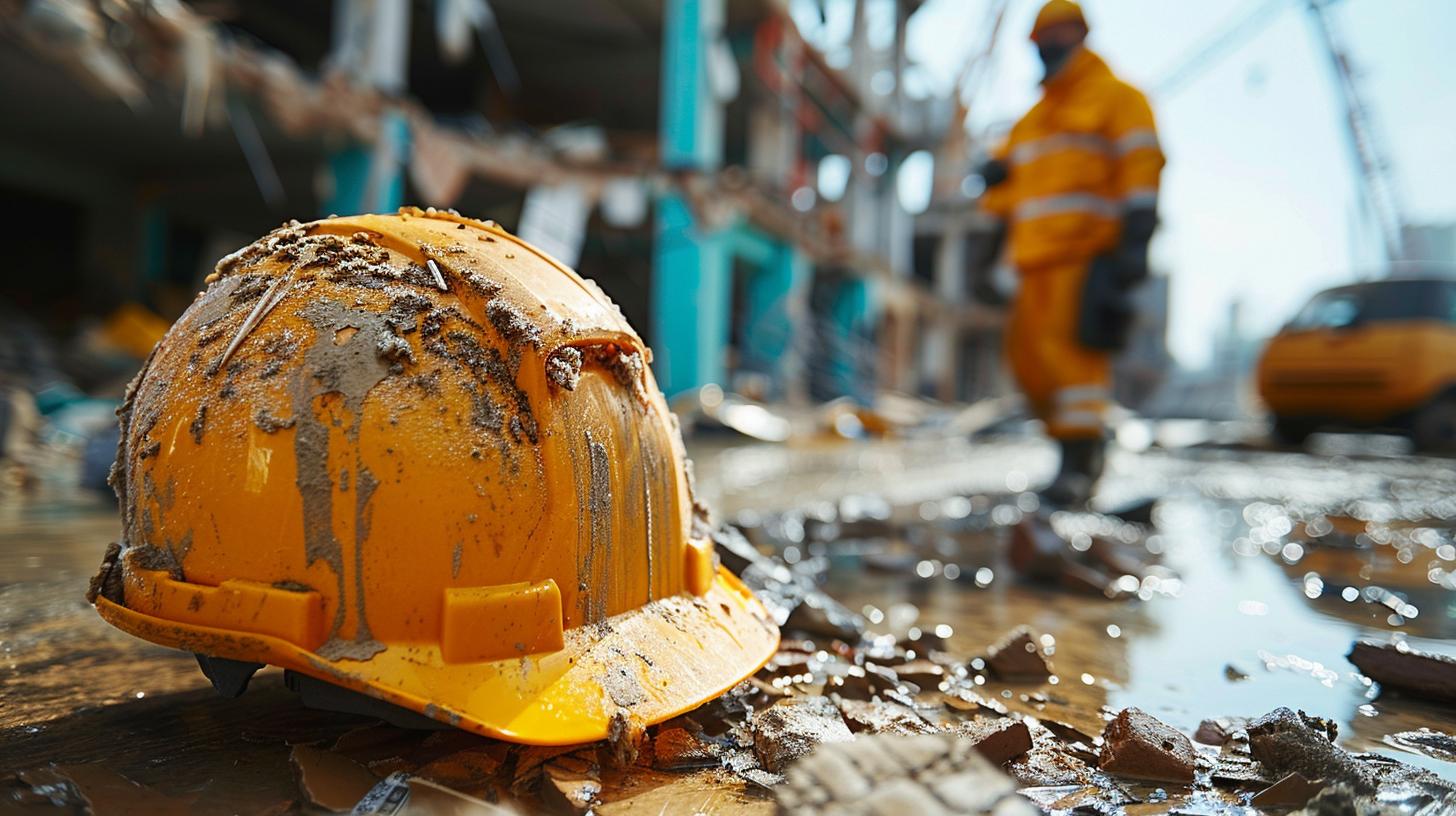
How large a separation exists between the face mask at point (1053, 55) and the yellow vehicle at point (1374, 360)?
7081 millimetres

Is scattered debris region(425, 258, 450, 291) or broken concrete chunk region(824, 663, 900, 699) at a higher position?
scattered debris region(425, 258, 450, 291)

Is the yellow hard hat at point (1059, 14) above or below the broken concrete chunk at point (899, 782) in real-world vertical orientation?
above

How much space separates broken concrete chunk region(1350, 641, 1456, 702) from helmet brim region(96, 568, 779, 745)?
1.55m

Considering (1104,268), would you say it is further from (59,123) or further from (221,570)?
(59,123)

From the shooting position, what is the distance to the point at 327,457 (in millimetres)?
1315

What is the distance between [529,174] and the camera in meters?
8.60

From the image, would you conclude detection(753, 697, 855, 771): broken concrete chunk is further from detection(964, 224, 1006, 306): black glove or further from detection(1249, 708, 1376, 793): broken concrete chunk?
detection(964, 224, 1006, 306): black glove

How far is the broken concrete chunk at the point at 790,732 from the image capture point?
1385 millimetres

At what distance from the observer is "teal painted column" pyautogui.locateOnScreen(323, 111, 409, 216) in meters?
7.62

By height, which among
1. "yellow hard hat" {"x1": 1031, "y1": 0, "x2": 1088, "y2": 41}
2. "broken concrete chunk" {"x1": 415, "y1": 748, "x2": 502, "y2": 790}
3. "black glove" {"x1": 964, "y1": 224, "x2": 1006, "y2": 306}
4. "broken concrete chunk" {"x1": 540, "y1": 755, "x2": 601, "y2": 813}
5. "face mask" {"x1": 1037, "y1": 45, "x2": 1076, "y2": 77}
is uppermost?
"black glove" {"x1": 964, "y1": 224, "x2": 1006, "y2": 306}

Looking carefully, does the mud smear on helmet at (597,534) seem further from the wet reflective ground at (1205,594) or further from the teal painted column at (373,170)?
the teal painted column at (373,170)

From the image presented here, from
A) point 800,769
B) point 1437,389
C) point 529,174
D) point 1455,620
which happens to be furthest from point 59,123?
point 1437,389

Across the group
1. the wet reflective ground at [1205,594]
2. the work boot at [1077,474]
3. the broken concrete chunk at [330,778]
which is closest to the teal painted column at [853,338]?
the wet reflective ground at [1205,594]

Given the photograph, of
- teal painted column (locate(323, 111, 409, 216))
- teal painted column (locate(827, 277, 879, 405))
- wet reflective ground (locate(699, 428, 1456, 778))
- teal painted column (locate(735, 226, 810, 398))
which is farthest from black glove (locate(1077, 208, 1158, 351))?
teal painted column (locate(827, 277, 879, 405))
